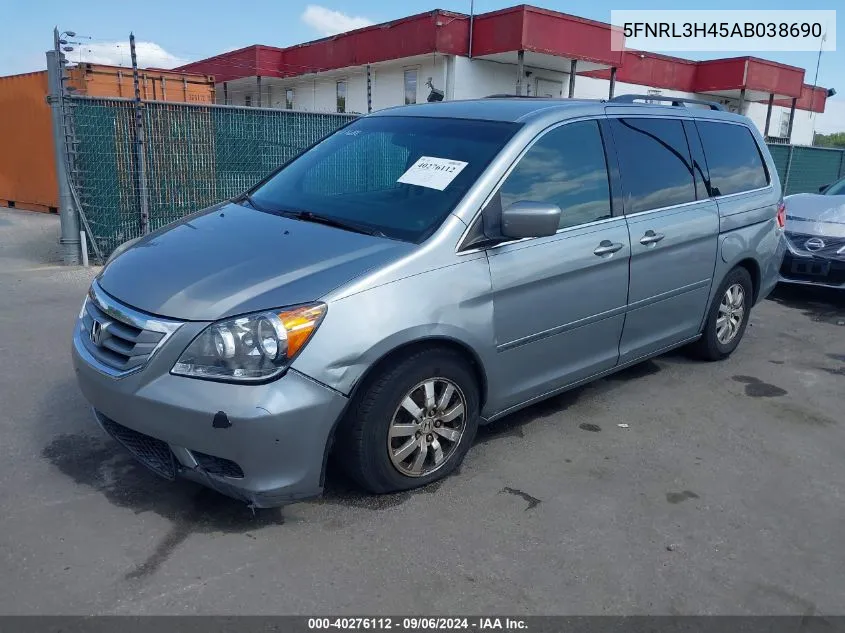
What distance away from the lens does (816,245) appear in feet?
25.0

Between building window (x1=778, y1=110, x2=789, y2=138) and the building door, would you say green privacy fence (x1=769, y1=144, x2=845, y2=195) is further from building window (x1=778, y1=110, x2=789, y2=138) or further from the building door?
building window (x1=778, y1=110, x2=789, y2=138)

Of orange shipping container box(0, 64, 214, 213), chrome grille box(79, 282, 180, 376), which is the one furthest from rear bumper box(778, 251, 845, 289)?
orange shipping container box(0, 64, 214, 213)

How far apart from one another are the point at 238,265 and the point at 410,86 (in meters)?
19.0

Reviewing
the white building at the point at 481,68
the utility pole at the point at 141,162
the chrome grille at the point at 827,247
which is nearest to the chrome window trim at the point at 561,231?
the chrome grille at the point at 827,247

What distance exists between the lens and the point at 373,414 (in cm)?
303

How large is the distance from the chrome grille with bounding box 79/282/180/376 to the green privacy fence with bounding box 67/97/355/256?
5489 millimetres

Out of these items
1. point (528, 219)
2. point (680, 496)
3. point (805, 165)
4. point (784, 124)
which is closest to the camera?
point (528, 219)

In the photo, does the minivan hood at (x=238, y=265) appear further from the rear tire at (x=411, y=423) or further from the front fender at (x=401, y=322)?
the rear tire at (x=411, y=423)

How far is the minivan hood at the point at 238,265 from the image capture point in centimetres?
289

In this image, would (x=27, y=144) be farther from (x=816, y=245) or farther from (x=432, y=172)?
(x=816, y=245)

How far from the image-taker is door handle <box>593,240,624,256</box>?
13.0 feet

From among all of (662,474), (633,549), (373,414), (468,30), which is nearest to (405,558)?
(373,414)

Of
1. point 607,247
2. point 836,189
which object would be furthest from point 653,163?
point 836,189
